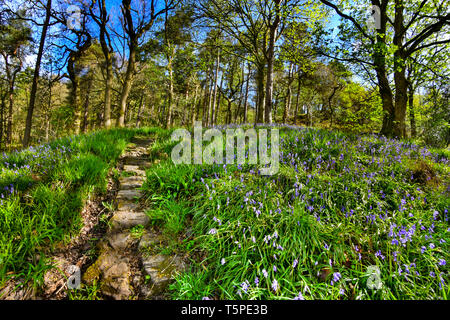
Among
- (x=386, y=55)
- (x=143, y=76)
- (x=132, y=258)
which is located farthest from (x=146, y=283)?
(x=143, y=76)

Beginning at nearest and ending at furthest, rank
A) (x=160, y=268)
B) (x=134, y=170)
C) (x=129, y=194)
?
1. (x=160, y=268)
2. (x=129, y=194)
3. (x=134, y=170)

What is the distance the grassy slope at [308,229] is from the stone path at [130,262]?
19 centimetres

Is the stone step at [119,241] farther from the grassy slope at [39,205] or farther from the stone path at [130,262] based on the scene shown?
the grassy slope at [39,205]

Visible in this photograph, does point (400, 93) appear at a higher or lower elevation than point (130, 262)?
higher

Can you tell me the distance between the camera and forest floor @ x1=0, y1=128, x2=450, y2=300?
1.68m

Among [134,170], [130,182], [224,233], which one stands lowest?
[224,233]

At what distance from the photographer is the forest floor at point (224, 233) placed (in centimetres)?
168

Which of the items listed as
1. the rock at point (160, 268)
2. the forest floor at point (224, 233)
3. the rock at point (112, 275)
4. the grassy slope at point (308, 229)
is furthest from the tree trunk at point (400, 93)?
the rock at point (112, 275)

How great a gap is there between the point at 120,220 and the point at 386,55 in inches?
326

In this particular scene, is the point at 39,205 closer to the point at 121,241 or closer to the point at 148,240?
the point at 121,241

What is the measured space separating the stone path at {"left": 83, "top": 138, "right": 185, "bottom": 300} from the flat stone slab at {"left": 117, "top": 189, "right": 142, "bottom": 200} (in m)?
0.13

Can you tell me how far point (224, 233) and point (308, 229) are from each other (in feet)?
3.29

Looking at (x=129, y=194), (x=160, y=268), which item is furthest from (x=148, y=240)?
(x=129, y=194)

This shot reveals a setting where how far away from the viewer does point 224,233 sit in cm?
226
